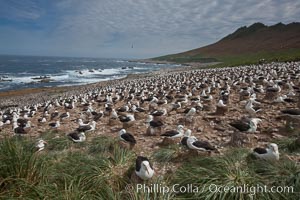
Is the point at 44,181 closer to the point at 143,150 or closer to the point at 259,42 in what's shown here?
the point at 143,150

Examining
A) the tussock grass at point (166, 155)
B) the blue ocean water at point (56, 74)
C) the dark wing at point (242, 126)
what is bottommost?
the blue ocean water at point (56, 74)

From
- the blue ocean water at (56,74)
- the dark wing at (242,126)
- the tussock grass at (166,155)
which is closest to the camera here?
the tussock grass at (166,155)

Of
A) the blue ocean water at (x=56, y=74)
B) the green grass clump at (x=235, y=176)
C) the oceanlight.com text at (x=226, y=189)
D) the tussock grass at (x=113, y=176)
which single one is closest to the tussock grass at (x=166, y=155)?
the tussock grass at (x=113, y=176)

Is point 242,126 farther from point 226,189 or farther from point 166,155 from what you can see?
point 226,189

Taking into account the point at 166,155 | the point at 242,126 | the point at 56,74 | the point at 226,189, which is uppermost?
the point at 242,126

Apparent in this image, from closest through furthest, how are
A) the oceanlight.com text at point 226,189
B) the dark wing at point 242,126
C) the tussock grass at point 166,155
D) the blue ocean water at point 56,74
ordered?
1. the oceanlight.com text at point 226,189
2. the tussock grass at point 166,155
3. the dark wing at point 242,126
4. the blue ocean water at point 56,74

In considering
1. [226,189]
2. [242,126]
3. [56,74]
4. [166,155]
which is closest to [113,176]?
[166,155]

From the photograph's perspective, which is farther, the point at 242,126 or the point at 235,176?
the point at 242,126

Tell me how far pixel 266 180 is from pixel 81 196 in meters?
3.35

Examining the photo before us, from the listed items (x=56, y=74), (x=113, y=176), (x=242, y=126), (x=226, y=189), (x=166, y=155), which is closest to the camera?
(x=226, y=189)

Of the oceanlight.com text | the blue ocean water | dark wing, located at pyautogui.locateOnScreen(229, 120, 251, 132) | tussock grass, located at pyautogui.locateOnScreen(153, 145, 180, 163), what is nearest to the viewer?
the oceanlight.com text

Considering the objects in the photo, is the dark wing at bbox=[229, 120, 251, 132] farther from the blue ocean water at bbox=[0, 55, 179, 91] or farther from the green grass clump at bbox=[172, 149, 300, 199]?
the blue ocean water at bbox=[0, 55, 179, 91]

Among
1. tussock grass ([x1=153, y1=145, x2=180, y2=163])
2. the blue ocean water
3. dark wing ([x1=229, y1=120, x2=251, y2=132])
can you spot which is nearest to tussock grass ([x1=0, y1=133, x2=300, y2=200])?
tussock grass ([x1=153, y1=145, x2=180, y2=163])

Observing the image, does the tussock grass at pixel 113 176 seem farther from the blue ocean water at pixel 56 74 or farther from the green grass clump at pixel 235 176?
the blue ocean water at pixel 56 74
